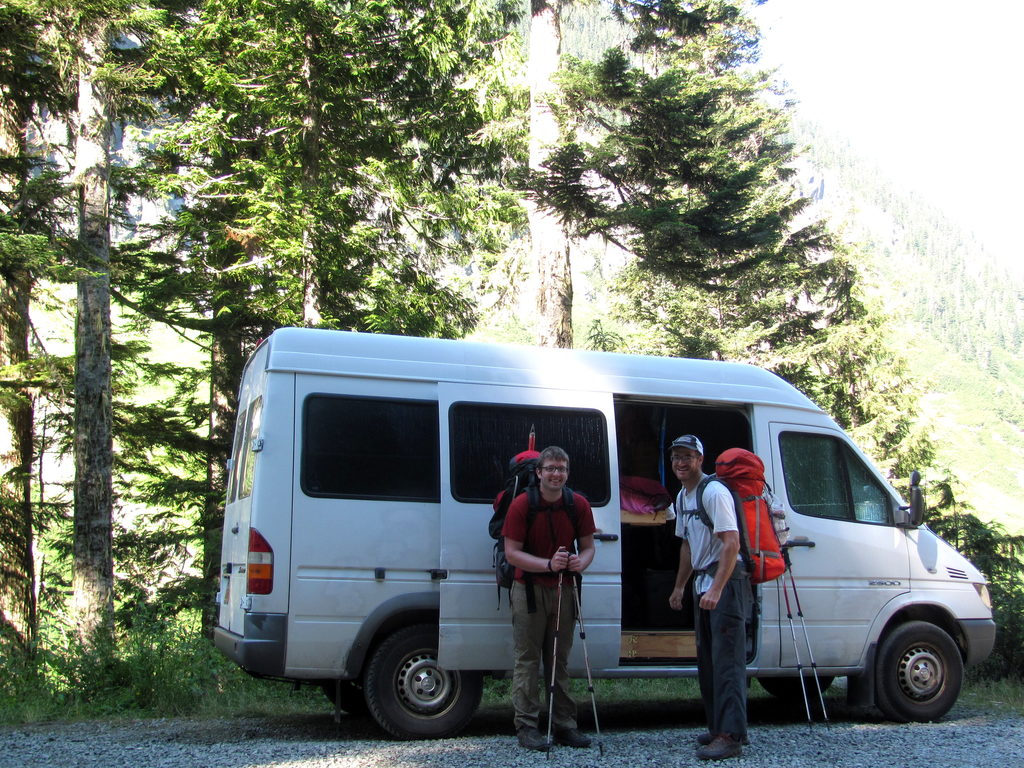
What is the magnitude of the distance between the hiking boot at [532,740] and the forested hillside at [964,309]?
58.8 meters

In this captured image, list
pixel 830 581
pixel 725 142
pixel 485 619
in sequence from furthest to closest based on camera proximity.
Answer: pixel 725 142
pixel 830 581
pixel 485 619

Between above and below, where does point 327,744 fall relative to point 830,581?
below

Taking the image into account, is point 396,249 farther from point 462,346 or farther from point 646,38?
point 462,346

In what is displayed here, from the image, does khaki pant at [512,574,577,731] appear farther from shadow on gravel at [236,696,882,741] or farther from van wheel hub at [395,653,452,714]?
shadow on gravel at [236,696,882,741]

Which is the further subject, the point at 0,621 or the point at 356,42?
the point at 356,42

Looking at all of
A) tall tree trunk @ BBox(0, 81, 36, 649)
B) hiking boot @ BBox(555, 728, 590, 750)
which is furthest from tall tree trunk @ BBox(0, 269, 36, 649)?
hiking boot @ BBox(555, 728, 590, 750)

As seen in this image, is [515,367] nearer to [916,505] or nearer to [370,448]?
[370,448]

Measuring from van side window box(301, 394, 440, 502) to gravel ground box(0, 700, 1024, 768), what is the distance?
1.60 m

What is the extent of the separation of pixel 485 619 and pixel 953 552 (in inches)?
166

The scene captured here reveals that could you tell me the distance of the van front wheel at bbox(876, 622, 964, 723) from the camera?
732cm

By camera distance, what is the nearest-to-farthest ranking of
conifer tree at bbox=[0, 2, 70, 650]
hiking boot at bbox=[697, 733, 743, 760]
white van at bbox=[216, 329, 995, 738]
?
1. hiking boot at bbox=[697, 733, 743, 760]
2. white van at bbox=[216, 329, 995, 738]
3. conifer tree at bbox=[0, 2, 70, 650]

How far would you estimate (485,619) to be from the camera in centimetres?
630

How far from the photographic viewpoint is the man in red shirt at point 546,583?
5.80 meters

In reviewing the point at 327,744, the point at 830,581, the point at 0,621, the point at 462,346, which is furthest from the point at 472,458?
the point at 0,621
